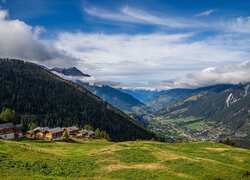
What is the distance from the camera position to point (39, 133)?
350ft

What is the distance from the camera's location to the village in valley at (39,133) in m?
80.4

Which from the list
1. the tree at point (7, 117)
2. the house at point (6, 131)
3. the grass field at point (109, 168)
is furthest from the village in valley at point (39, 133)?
the grass field at point (109, 168)

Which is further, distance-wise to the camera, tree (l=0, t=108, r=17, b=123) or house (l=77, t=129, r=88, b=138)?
house (l=77, t=129, r=88, b=138)

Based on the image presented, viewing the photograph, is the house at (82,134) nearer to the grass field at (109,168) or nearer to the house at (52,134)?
Result: the house at (52,134)

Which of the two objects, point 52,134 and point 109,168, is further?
point 52,134

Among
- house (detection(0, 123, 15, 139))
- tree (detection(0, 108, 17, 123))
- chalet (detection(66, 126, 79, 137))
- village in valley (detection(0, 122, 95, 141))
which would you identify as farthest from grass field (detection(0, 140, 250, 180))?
chalet (detection(66, 126, 79, 137))

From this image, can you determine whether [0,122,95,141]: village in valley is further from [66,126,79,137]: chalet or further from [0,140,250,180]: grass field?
[0,140,250,180]: grass field

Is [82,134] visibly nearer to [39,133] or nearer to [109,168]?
[39,133]

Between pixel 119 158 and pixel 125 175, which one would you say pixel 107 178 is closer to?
pixel 125 175

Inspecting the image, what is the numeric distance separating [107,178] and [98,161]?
11111mm

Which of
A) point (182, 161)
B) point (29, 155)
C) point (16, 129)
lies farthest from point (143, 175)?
point (16, 129)

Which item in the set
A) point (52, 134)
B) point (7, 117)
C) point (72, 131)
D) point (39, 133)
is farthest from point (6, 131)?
point (72, 131)

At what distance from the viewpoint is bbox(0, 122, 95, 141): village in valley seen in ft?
264

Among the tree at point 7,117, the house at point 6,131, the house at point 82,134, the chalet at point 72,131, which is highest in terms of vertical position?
the tree at point 7,117
